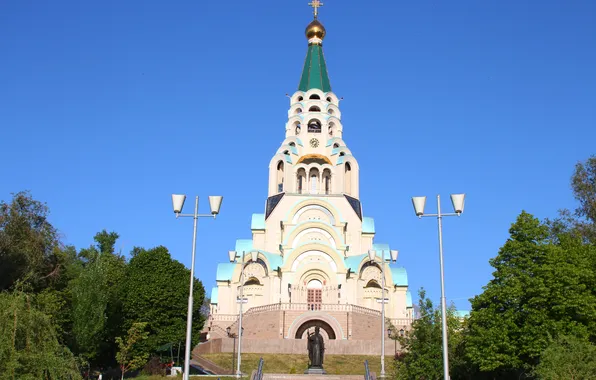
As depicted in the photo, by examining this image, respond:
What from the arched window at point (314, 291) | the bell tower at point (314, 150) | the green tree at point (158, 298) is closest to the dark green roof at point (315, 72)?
the bell tower at point (314, 150)

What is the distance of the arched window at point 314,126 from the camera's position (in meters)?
58.7

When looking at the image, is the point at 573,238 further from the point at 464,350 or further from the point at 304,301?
the point at 304,301

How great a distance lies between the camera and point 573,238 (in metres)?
30.8

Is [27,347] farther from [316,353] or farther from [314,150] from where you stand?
[314,150]

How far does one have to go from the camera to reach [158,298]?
1522 inches

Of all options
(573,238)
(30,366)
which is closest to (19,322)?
(30,366)

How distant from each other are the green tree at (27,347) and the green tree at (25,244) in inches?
362

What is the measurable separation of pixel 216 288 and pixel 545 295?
108 ft

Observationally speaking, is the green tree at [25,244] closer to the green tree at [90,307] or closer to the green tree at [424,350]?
the green tree at [90,307]

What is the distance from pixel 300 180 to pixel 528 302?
3161 centimetres

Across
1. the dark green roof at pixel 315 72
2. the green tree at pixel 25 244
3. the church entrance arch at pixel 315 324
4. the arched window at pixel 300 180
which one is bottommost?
the church entrance arch at pixel 315 324

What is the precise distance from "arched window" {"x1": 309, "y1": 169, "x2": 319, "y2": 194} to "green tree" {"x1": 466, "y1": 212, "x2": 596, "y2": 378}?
93.7 ft

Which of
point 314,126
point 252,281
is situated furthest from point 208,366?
point 314,126

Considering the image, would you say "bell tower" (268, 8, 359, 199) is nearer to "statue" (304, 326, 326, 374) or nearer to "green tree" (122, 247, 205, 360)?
"green tree" (122, 247, 205, 360)
